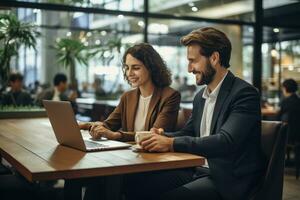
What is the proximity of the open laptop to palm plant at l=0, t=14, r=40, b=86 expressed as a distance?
296 cm

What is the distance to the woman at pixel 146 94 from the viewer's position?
2.57 m

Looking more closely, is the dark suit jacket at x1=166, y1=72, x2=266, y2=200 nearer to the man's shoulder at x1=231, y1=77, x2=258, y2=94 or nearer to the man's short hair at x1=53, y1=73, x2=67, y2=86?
the man's shoulder at x1=231, y1=77, x2=258, y2=94

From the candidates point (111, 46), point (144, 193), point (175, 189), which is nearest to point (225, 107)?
point (175, 189)

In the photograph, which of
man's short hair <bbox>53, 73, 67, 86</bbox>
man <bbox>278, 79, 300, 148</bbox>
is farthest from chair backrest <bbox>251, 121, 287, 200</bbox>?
man's short hair <bbox>53, 73, 67, 86</bbox>

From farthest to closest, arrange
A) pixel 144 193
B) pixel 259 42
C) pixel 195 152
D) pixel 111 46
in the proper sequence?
pixel 259 42 < pixel 111 46 < pixel 144 193 < pixel 195 152

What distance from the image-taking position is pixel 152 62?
2.66 meters

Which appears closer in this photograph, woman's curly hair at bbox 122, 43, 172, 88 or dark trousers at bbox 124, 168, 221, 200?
dark trousers at bbox 124, 168, 221, 200

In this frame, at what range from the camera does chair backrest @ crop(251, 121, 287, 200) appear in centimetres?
199

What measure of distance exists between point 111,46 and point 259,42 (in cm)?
235

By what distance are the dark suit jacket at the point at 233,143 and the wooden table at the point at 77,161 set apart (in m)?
0.11

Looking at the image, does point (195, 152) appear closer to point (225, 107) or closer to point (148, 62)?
point (225, 107)

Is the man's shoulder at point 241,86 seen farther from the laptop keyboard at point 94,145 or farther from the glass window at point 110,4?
the glass window at point 110,4

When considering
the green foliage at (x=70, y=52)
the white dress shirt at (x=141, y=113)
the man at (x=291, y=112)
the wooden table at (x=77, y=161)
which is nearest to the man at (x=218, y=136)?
the wooden table at (x=77, y=161)

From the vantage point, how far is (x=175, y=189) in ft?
6.82
